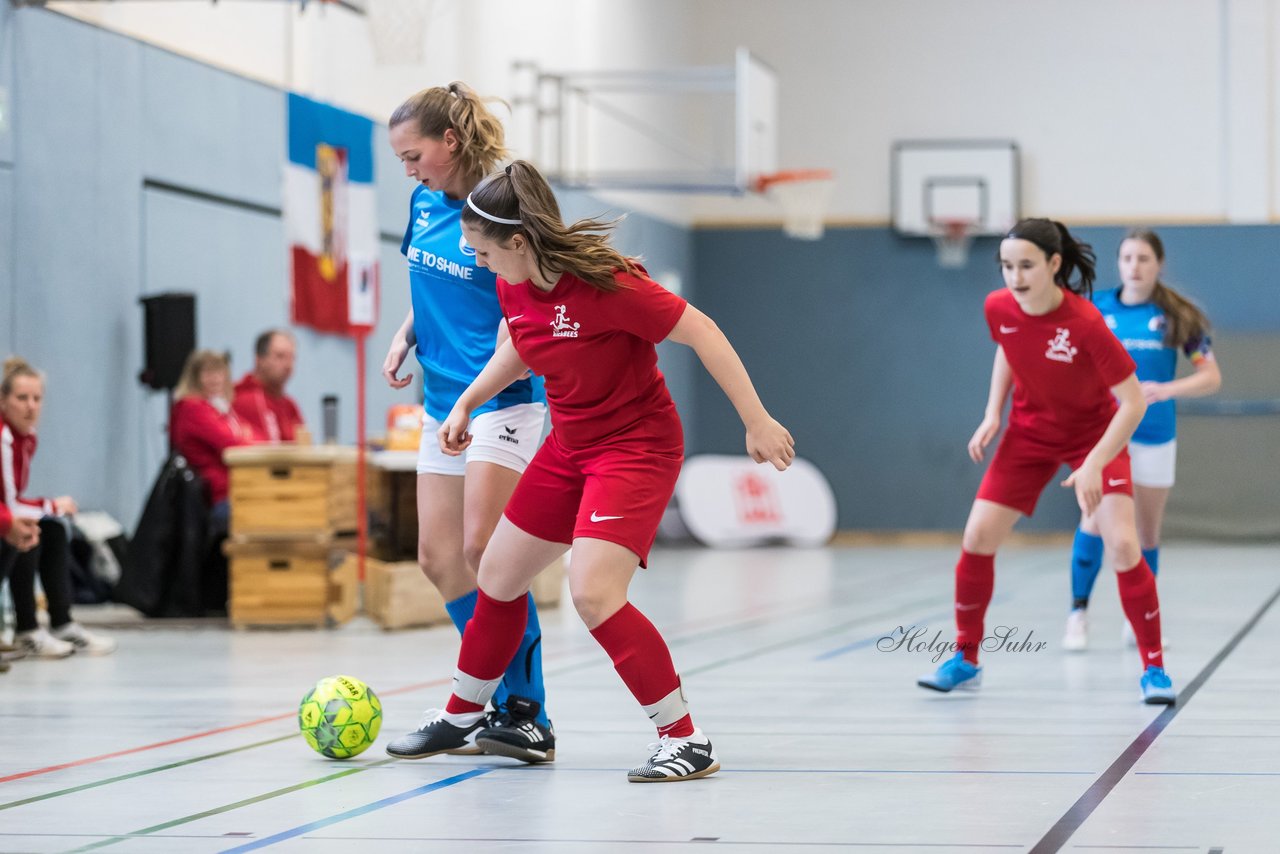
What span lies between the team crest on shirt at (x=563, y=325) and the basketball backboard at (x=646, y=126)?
1117 cm

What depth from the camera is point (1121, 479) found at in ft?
18.9

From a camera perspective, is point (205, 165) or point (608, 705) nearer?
point (608, 705)

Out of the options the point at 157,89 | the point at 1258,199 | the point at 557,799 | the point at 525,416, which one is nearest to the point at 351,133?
the point at 157,89

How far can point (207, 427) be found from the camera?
9273 millimetres

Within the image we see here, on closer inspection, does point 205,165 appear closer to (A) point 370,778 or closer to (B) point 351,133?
(B) point 351,133

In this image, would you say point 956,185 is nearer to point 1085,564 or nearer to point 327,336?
point 327,336

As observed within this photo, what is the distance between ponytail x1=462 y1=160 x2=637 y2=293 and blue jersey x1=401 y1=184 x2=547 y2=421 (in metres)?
0.46

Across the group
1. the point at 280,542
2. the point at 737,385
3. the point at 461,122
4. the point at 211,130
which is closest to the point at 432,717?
the point at 737,385

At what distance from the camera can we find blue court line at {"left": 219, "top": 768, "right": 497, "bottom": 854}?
3.49 m

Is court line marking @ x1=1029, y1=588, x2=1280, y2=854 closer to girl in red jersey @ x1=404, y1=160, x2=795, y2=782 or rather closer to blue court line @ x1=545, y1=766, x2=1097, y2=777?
blue court line @ x1=545, y1=766, x2=1097, y2=777

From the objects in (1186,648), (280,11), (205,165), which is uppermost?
(280,11)

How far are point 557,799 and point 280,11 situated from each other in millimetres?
8954

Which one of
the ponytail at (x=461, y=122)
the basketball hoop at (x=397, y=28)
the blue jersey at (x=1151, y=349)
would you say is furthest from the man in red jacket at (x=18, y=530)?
the basketball hoop at (x=397, y=28)

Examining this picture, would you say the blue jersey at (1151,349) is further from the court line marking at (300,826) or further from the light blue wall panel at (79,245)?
the light blue wall panel at (79,245)
